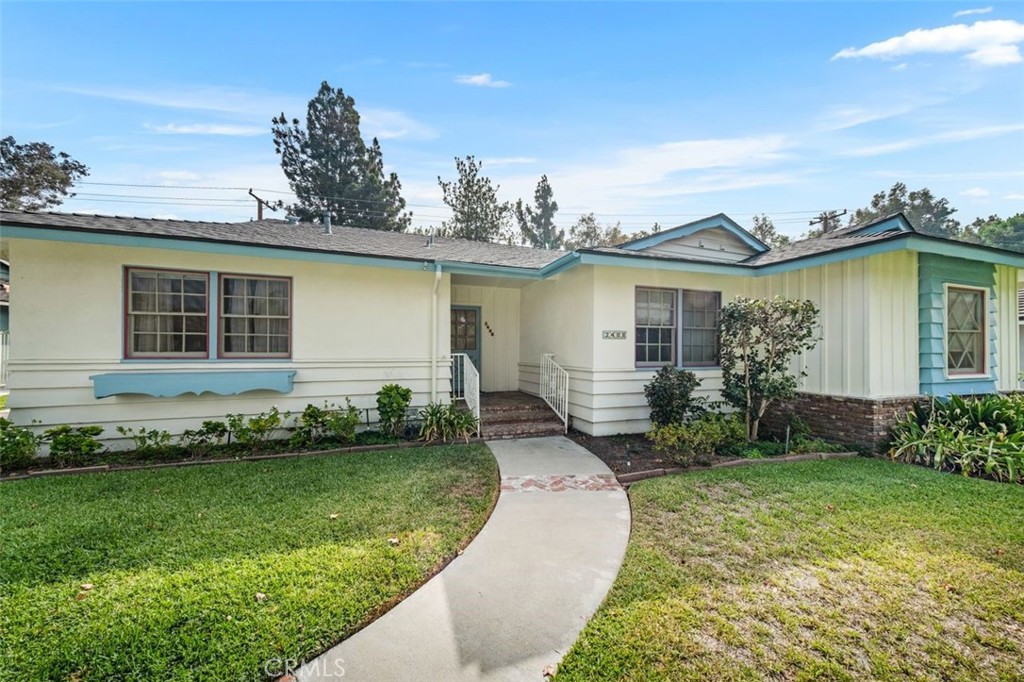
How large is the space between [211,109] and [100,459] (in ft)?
22.6

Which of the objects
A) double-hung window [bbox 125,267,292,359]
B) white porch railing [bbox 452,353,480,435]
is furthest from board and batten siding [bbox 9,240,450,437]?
white porch railing [bbox 452,353,480,435]

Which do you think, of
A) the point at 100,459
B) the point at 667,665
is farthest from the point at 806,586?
the point at 100,459

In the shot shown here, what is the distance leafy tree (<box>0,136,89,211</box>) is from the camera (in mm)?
14351

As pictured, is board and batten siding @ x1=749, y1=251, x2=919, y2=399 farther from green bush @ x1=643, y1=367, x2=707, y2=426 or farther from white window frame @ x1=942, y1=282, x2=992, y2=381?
green bush @ x1=643, y1=367, x2=707, y2=426

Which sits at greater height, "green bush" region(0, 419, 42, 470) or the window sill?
the window sill

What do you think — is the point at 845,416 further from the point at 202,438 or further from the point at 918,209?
the point at 918,209

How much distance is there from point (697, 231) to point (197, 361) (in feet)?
35.1

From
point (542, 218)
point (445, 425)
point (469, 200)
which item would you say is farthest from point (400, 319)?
point (542, 218)

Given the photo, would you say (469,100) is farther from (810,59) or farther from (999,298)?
(999,298)

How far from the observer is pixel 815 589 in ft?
9.70

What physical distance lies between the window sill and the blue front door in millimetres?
3901

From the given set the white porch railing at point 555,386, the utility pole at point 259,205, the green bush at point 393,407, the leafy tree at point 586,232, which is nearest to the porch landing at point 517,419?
the white porch railing at point 555,386

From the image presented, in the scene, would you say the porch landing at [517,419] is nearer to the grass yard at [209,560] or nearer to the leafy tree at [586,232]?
the grass yard at [209,560]

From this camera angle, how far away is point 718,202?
14609mm
